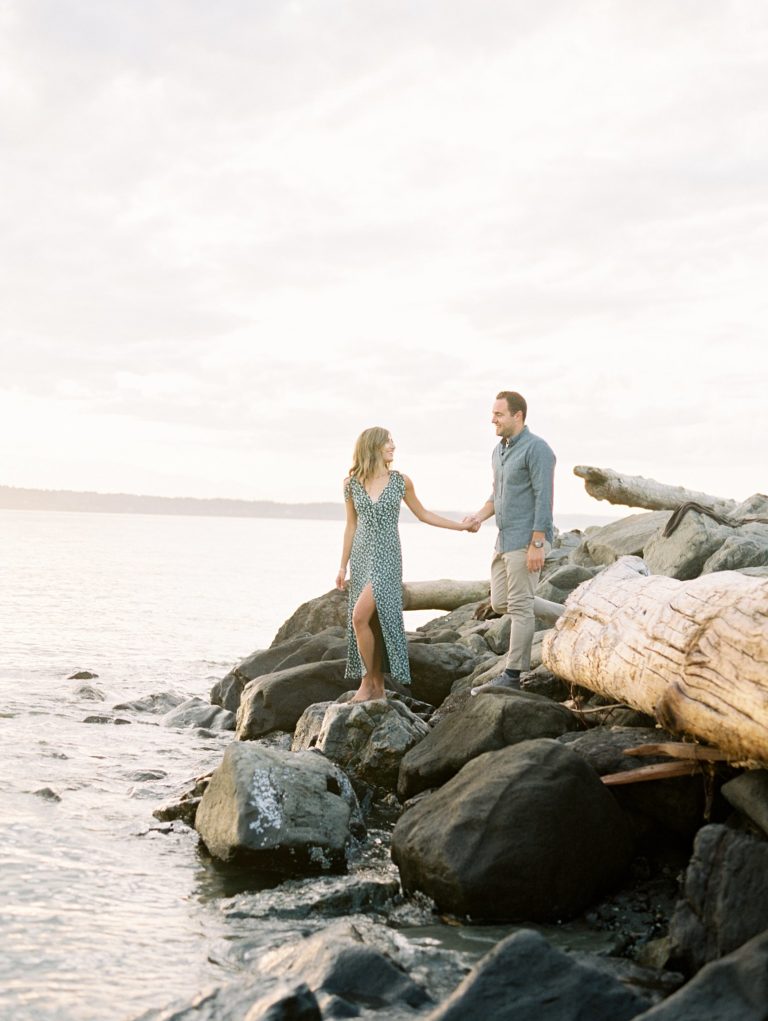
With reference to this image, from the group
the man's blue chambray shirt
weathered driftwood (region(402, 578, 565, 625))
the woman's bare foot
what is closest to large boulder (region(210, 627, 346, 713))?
the woman's bare foot

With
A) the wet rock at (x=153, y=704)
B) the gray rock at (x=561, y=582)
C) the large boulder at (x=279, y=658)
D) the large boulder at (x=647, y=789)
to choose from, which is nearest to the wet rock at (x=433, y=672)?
the large boulder at (x=279, y=658)

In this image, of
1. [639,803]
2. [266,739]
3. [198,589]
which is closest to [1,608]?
[198,589]

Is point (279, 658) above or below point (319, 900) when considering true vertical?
above

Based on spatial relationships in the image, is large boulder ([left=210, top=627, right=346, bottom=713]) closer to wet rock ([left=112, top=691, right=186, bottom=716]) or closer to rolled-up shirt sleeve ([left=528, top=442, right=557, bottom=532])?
wet rock ([left=112, top=691, right=186, bottom=716])

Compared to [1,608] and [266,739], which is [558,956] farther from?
[1,608]

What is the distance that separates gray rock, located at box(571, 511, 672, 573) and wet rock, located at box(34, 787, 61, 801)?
9840mm

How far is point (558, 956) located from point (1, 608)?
30299mm

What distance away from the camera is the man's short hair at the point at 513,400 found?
9.45 meters

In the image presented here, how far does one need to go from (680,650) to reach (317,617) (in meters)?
9.91

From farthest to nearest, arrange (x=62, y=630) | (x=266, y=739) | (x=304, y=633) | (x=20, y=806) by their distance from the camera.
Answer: (x=62, y=630), (x=304, y=633), (x=266, y=739), (x=20, y=806)

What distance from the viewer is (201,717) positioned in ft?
45.8

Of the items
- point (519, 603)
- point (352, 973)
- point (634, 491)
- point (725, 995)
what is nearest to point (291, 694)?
point (519, 603)

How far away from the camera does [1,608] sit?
3212cm

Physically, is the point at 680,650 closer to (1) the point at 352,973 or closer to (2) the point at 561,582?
(1) the point at 352,973
